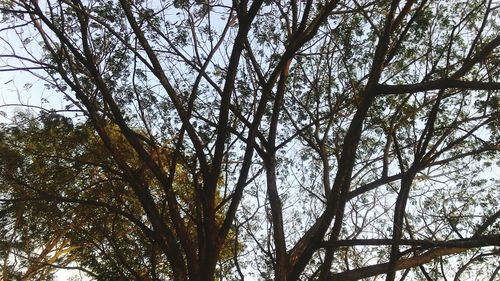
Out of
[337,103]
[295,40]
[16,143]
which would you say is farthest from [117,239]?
[295,40]

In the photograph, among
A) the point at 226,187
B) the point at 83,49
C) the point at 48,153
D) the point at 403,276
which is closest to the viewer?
the point at 83,49

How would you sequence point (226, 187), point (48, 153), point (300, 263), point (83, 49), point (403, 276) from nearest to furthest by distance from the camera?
point (300, 263), point (83, 49), point (403, 276), point (226, 187), point (48, 153)

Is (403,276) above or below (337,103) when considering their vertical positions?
below

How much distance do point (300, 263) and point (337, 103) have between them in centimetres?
281

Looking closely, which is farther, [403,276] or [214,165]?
[403,276]

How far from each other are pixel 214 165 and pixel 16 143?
4244 mm

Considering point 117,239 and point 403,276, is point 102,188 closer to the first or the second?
point 117,239

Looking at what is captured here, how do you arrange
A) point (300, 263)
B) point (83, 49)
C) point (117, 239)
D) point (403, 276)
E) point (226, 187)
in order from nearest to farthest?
1. point (300, 263)
2. point (83, 49)
3. point (403, 276)
4. point (226, 187)
5. point (117, 239)

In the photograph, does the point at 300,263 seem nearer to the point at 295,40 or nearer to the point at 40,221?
the point at 295,40

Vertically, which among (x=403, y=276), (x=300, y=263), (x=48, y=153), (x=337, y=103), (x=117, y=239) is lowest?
(x=300, y=263)

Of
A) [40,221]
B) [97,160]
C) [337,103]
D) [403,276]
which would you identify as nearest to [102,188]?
[97,160]

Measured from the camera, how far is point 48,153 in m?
8.36

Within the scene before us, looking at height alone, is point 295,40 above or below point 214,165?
above

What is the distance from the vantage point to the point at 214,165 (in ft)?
19.7
